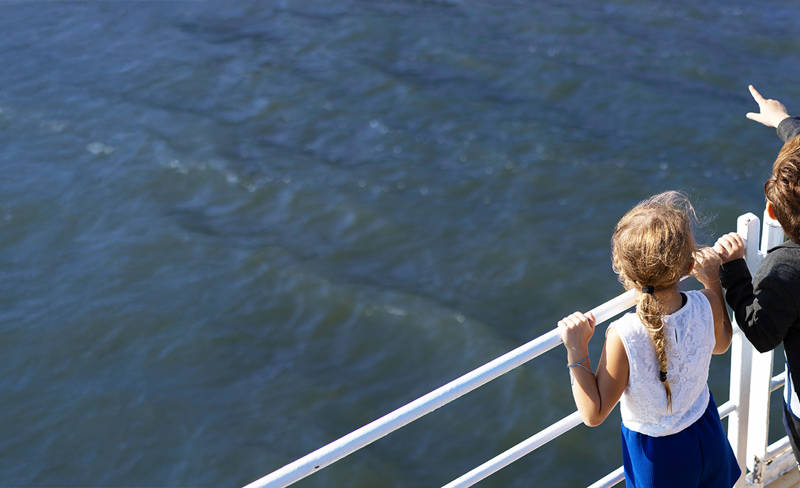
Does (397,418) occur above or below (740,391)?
above

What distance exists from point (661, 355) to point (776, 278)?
361 mm

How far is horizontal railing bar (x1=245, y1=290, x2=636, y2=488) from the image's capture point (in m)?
1.92

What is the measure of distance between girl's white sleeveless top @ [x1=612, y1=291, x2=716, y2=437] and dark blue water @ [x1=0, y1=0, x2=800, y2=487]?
375 centimetres

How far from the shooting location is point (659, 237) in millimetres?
2125

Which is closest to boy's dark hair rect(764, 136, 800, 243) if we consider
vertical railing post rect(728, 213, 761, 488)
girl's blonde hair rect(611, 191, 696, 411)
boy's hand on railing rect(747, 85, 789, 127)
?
girl's blonde hair rect(611, 191, 696, 411)

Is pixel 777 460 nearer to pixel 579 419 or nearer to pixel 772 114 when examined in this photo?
pixel 579 419

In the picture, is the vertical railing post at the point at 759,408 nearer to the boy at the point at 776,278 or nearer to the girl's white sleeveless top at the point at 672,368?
the boy at the point at 776,278

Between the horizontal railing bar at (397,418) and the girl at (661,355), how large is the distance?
104 mm

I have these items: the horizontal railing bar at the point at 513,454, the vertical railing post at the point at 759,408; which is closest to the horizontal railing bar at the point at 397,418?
the horizontal railing bar at the point at 513,454

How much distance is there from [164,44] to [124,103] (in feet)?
4.52

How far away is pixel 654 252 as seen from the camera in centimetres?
213

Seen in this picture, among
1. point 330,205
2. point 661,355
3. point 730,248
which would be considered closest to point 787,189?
point 730,248

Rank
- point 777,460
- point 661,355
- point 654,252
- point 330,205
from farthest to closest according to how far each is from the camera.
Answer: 1. point 330,205
2. point 777,460
3. point 661,355
4. point 654,252

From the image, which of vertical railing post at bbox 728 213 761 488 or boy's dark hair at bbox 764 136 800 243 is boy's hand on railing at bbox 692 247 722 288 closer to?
boy's dark hair at bbox 764 136 800 243
